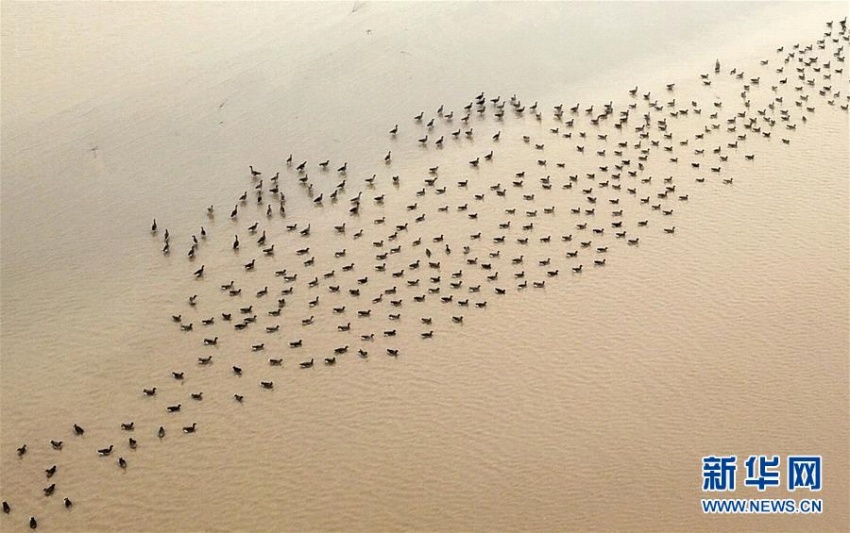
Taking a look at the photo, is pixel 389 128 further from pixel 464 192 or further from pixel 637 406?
pixel 637 406

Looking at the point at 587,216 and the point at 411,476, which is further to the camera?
the point at 587,216

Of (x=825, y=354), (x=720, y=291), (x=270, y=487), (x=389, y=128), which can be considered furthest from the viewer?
(x=389, y=128)

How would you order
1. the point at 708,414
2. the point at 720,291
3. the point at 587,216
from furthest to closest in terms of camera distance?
the point at 587,216
the point at 720,291
the point at 708,414

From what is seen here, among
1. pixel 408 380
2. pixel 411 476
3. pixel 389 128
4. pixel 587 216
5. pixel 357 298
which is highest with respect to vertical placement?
pixel 389 128

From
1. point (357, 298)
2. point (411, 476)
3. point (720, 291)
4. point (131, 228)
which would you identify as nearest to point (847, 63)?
point (720, 291)

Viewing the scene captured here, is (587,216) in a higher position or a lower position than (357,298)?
higher

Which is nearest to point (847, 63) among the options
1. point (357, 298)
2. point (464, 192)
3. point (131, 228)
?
point (464, 192)
